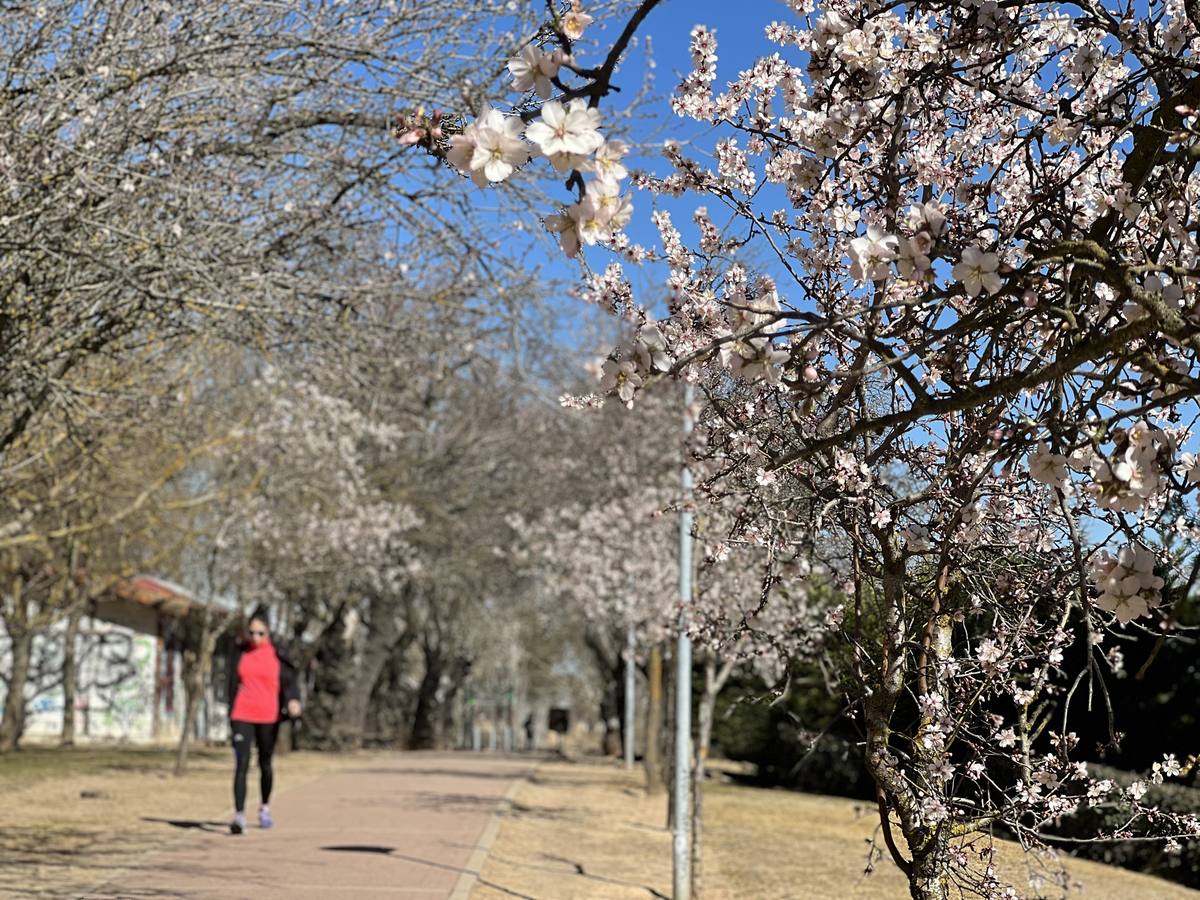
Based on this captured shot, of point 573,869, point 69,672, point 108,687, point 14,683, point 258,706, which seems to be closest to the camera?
point 573,869

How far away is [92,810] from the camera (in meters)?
14.4

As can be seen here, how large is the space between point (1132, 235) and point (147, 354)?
10002 millimetres

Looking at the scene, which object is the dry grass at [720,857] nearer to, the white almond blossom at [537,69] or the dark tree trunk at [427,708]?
the white almond blossom at [537,69]

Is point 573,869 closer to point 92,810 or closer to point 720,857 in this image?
point 720,857

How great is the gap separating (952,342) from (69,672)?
1123 inches

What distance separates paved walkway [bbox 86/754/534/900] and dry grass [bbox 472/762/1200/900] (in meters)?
0.42

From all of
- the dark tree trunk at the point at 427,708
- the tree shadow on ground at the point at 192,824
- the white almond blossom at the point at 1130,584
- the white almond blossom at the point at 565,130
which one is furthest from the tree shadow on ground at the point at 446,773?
the white almond blossom at the point at 565,130

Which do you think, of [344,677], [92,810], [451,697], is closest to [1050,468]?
[92,810]

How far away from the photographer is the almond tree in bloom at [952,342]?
366 centimetres

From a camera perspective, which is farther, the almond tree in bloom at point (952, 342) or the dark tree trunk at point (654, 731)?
the dark tree trunk at point (654, 731)

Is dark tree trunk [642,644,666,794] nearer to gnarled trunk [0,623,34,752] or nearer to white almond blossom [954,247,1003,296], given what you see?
gnarled trunk [0,623,34,752]

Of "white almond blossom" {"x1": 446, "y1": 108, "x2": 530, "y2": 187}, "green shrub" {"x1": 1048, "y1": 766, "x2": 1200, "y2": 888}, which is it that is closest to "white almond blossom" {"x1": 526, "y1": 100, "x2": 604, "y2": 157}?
"white almond blossom" {"x1": 446, "y1": 108, "x2": 530, "y2": 187}

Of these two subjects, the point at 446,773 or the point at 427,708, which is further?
the point at 427,708

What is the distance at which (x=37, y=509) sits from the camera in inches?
712
